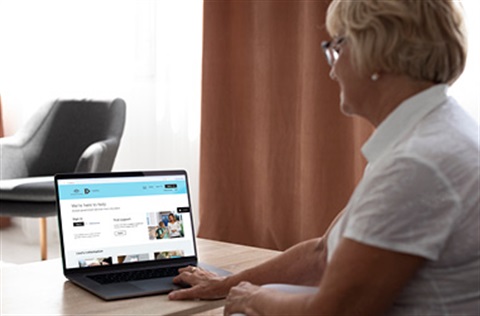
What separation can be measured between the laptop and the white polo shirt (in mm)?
721

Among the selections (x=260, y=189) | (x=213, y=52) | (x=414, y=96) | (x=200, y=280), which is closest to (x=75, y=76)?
(x=213, y=52)

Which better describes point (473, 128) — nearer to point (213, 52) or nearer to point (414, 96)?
point (414, 96)

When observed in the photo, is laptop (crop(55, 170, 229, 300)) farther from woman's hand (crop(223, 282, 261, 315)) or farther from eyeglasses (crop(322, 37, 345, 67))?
eyeglasses (crop(322, 37, 345, 67))

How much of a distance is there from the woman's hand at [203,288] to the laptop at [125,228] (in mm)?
57

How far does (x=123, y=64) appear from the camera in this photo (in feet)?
15.0

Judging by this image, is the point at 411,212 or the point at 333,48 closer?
the point at 411,212

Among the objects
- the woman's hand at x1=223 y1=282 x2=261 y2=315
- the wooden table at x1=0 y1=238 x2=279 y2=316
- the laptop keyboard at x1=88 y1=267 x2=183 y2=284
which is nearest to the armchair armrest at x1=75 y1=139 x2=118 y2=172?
the wooden table at x1=0 y1=238 x2=279 y2=316

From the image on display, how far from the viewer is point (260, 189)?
12.8 feet

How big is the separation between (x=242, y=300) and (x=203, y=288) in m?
0.29

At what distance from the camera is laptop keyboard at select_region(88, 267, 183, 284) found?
184 cm

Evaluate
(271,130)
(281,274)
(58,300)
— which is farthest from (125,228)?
(271,130)

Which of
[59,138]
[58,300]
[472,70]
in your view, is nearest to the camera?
[58,300]

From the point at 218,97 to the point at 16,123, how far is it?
6.03 feet

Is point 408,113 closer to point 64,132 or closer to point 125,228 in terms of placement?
point 125,228
